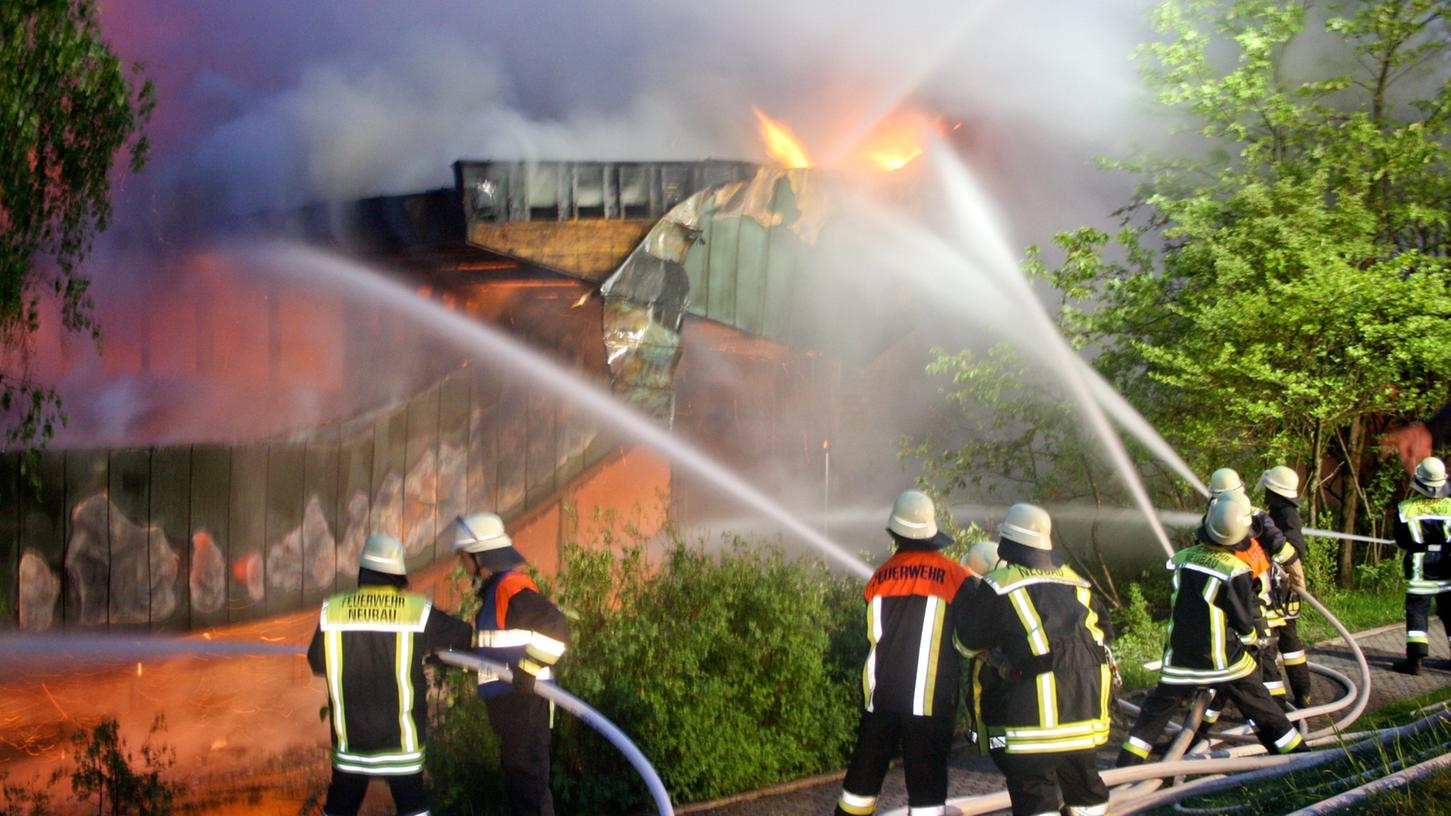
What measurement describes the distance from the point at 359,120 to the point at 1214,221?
9.06m

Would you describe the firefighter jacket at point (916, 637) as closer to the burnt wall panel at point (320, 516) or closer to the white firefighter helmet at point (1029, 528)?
the white firefighter helmet at point (1029, 528)

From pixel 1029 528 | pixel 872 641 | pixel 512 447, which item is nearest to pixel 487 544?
pixel 872 641

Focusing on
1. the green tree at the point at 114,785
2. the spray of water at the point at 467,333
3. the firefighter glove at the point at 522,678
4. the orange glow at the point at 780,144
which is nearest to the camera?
the firefighter glove at the point at 522,678

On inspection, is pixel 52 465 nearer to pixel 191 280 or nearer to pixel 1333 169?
pixel 191 280

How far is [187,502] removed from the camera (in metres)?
10.6

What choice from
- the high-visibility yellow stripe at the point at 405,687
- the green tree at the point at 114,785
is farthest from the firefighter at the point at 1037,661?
the green tree at the point at 114,785

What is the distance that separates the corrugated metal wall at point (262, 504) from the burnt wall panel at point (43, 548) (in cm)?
1

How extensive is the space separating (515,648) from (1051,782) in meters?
2.47

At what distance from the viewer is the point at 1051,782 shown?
16.9ft

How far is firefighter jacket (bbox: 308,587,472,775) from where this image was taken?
203 inches

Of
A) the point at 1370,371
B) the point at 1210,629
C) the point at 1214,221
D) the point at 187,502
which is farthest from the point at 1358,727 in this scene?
the point at 187,502

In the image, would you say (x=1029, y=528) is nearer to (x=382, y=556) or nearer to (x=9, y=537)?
(x=382, y=556)

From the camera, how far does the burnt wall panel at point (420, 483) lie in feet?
38.8

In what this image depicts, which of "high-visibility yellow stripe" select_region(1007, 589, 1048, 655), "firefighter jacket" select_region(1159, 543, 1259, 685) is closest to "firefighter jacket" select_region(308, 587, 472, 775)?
"high-visibility yellow stripe" select_region(1007, 589, 1048, 655)
